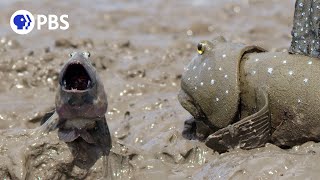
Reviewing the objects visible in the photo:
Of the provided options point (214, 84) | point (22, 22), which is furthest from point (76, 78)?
point (22, 22)

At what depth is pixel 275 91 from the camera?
4020 millimetres

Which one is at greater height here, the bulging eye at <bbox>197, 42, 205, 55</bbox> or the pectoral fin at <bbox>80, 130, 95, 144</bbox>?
the bulging eye at <bbox>197, 42, 205, 55</bbox>

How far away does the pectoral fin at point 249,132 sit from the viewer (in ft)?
13.0

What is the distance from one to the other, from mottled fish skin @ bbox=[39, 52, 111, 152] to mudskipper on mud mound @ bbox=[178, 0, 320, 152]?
0.80m

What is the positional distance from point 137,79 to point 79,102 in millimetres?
2725

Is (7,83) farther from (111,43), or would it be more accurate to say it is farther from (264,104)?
(264,104)

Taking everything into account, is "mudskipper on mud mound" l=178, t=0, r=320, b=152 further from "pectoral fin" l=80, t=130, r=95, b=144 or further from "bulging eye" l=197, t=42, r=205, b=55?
"pectoral fin" l=80, t=130, r=95, b=144

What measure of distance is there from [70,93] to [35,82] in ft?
9.12

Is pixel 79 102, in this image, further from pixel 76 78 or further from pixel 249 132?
pixel 249 132

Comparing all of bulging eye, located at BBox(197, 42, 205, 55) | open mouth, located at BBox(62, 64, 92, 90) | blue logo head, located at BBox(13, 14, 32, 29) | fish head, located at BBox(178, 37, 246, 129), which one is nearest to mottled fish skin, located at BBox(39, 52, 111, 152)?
open mouth, located at BBox(62, 64, 92, 90)

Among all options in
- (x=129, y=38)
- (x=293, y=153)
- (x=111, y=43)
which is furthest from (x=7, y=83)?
(x=293, y=153)

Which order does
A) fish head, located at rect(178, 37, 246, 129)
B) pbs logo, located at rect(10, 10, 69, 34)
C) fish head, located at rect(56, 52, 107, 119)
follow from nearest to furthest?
fish head, located at rect(56, 52, 107, 119)
fish head, located at rect(178, 37, 246, 129)
pbs logo, located at rect(10, 10, 69, 34)

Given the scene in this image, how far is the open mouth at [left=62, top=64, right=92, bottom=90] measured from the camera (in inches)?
141

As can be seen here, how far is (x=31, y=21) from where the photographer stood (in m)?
8.85
